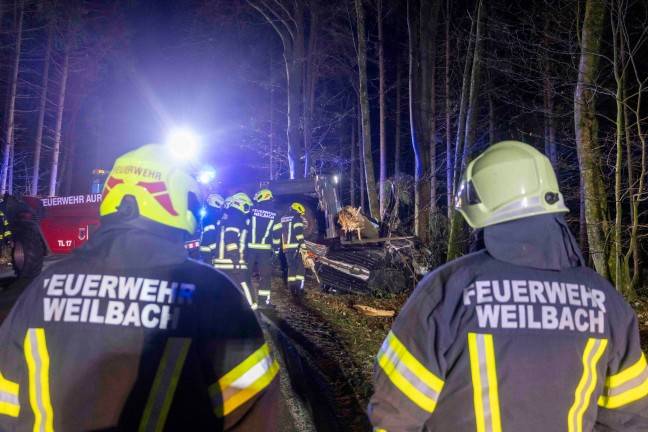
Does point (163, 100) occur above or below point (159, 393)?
above

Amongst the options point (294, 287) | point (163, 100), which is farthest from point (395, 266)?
point (163, 100)

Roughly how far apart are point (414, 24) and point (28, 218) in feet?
40.9

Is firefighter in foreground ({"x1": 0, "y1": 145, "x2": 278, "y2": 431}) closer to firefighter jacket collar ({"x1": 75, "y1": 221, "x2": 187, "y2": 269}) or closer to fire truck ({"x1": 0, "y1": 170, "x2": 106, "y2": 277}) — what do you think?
firefighter jacket collar ({"x1": 75, "y1": 221, "x2": 187, "y2": 269})

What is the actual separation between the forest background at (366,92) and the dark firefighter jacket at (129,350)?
7454 millimetres

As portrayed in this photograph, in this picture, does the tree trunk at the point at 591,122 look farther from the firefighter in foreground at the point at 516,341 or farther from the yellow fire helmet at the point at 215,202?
the firefighter in foreground at the point at 516,341

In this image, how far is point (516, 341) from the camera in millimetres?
1627

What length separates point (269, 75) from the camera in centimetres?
3081

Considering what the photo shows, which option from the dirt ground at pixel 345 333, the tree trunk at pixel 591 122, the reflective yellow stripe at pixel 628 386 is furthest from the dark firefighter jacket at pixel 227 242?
the reflective yellow stripe at pixel 628 386

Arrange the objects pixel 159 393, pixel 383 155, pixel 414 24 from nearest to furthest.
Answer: pixel 159 393, pixel 414 24, pixel 383 155

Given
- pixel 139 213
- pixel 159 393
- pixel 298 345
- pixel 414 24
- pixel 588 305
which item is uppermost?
pixel 414 24

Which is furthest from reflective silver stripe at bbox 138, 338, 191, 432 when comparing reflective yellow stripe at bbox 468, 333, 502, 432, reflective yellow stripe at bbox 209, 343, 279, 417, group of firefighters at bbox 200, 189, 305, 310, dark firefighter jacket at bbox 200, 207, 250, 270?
dark firefighter jacket at bbox 200, 207, 250, 270

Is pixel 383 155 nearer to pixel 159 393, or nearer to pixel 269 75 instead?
pixel 269 75

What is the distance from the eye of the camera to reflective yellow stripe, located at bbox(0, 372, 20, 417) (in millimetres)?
1613

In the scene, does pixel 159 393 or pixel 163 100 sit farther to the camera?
pixel 163 100
